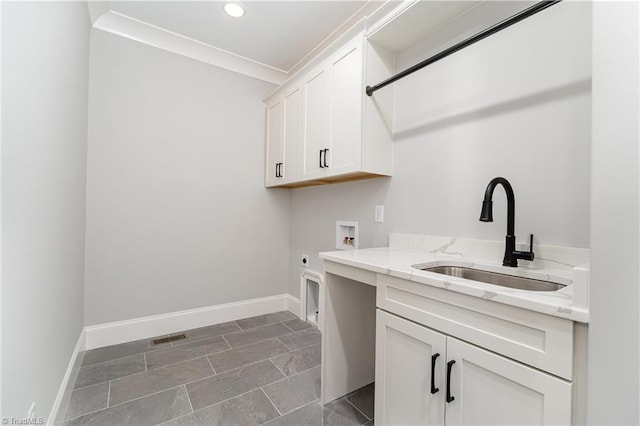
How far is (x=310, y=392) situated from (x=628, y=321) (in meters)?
1.54

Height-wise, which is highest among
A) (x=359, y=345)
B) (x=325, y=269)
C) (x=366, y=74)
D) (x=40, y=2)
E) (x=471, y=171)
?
(x=366, y=74)

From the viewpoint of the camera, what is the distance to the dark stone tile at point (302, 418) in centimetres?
143

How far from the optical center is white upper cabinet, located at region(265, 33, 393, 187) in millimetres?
1875

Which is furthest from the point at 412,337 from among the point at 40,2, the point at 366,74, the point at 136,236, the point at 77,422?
the point at 136,236

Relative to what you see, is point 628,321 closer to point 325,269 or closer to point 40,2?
point 325,269

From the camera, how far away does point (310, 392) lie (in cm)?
168

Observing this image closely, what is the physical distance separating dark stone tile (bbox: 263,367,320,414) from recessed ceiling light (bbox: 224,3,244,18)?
2655mm

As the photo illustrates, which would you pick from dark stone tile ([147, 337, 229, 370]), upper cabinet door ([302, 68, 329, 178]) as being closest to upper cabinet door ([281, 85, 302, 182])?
upper cabinet door ([302, 68, 329, 178])

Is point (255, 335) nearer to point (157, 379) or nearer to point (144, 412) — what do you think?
point (157, 379)

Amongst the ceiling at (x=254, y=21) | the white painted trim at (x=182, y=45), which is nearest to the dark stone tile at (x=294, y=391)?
the ceiling at (x=254, y=21)

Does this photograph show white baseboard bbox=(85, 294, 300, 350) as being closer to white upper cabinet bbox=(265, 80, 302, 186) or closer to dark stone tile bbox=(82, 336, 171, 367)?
dark stone tile bbox=(82, 336, 171, 367)

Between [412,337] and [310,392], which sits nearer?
[412,337]

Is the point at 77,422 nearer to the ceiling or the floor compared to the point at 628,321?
nearer to the floor

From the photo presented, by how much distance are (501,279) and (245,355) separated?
1.81 metres
